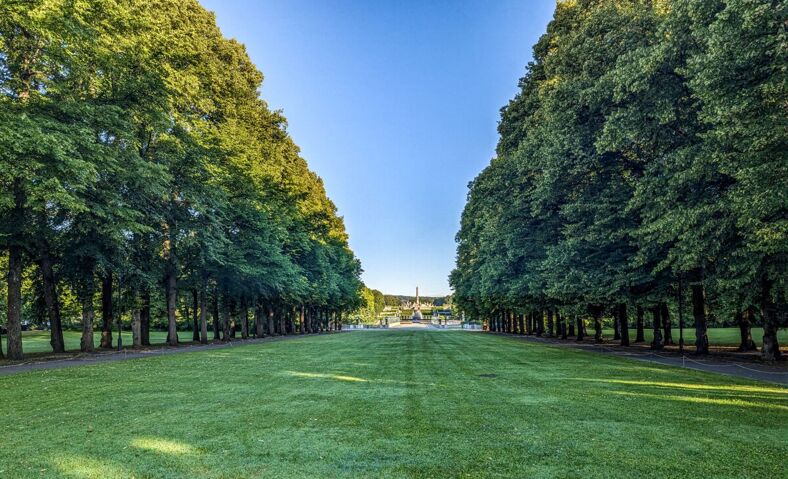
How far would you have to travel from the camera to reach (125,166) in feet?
69.7

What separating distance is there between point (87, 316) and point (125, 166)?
389 inches

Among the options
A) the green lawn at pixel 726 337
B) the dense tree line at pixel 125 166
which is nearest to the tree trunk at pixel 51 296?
the dense tree line at pixel 125 166

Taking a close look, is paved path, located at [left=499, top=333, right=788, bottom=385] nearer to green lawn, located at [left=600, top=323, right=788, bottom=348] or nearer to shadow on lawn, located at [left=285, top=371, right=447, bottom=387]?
shadow on lawn, located at [left=285, top=371, right=447, bottom=387]

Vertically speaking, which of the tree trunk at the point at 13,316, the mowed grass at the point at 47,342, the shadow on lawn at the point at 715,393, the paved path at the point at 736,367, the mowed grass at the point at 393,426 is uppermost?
the tree trunk at the point at 13,316

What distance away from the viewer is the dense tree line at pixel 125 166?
16.9m

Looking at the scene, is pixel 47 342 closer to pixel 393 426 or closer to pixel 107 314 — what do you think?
pixel 107 314

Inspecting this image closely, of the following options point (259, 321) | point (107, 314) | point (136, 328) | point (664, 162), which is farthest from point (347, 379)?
point (259, 321)

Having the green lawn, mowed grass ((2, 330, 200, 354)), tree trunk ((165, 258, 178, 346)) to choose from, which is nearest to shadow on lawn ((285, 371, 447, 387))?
tree trunk ((165, 258, 178, 346))

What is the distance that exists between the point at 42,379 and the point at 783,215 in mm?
23412

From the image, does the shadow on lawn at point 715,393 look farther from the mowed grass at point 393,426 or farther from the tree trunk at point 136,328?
the tree trunk at point 136,328

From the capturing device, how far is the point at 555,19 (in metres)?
34.2

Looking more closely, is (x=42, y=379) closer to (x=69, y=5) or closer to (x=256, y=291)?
(x=69, y=5)

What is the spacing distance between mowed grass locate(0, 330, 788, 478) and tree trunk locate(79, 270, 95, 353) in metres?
11.0

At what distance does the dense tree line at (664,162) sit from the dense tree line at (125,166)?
21.2 meters
